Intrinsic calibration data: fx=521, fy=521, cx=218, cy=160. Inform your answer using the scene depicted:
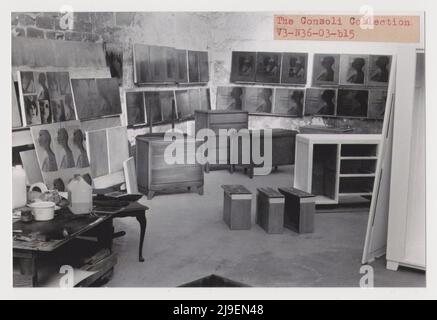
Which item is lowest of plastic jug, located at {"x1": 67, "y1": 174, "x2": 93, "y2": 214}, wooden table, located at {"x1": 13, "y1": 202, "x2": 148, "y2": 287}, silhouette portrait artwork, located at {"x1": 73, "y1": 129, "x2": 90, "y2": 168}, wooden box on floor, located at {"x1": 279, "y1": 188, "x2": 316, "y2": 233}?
wooden box on floor, located at {"x1": 279, "y1": 188, "x2": 316, "y2": 233}

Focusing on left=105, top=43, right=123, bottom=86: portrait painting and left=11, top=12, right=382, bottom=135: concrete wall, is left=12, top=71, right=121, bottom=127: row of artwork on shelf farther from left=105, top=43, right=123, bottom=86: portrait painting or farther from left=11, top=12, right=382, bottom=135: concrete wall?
left=11, top=12, right=382, bottom=135: concrete wall

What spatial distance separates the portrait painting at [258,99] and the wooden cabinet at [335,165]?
67 centimetres

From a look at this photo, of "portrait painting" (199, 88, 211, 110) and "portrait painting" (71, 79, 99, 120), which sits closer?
"portrait painting" (71, 79, 99, 120)

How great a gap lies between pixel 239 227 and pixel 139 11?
7.69 feet

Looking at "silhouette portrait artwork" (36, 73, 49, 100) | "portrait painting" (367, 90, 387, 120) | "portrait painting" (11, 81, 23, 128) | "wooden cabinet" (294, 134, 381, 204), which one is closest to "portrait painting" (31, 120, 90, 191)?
"portrait painting" (11, 81, 23, 128)

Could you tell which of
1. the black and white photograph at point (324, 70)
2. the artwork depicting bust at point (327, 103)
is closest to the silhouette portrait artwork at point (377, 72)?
the black and white photograph at point (324, 70)

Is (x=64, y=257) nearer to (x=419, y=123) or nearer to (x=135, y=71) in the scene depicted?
(x=135, y=71)

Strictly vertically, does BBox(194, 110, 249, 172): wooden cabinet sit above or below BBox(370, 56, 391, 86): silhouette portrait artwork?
below

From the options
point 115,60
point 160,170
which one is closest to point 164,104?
point 160,170

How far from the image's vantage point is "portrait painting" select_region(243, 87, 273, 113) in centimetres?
638

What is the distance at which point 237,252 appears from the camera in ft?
14.9

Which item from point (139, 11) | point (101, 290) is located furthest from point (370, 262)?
point (139, 11)

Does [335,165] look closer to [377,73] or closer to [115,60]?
[377,73]

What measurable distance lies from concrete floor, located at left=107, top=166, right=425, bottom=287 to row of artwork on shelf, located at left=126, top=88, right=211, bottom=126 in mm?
948
